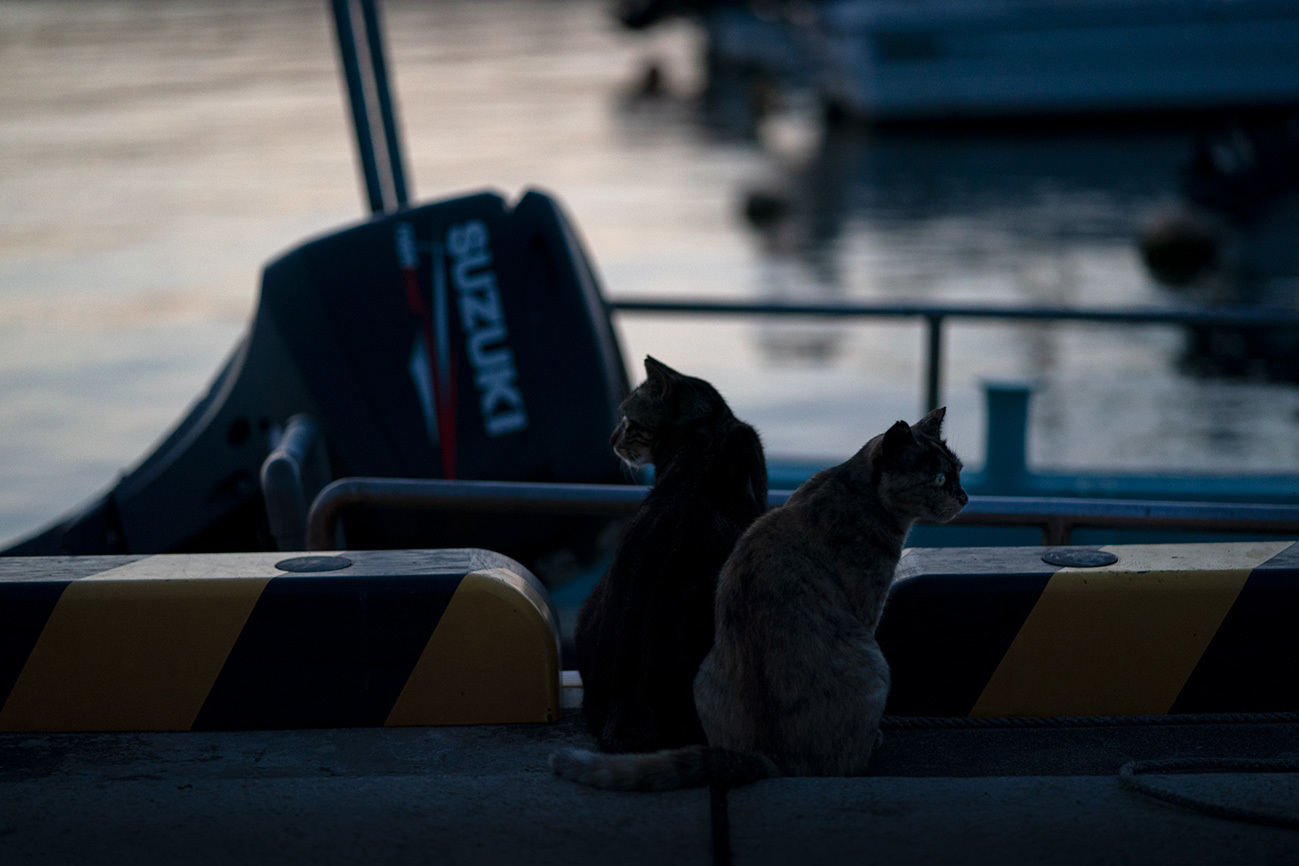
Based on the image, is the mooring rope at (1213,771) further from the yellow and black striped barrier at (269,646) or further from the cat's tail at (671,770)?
the yellow and black striped barrier at (269,646)

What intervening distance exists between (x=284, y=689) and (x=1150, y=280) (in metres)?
13.9

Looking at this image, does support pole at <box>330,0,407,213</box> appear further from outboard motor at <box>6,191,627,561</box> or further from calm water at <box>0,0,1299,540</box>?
calm water at <box>0,0,1299,540</box>

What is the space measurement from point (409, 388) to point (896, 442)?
227 cm

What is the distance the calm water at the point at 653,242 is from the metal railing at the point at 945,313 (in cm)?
36

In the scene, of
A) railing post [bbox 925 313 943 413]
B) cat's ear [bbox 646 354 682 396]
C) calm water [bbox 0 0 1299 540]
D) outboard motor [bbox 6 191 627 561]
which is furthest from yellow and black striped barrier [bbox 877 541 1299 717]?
calm water [bbox 0 0 1299 540]

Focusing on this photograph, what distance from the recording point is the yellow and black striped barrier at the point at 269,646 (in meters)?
2.52

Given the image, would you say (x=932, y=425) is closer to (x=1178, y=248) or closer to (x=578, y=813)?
(x=578, y=813)

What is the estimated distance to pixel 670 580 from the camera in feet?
8.50

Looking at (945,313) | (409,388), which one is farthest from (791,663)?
(945,313)

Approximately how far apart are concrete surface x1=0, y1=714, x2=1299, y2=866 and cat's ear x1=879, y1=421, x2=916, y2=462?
2.03 ft

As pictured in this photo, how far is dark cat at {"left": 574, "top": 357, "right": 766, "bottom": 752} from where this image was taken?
8.31 feet

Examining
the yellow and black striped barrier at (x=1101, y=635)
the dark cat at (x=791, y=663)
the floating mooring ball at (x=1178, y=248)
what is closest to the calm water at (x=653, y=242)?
the floating mooring ball at (x=1178, y=248)

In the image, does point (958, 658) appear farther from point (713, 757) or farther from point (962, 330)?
point (962, 330)

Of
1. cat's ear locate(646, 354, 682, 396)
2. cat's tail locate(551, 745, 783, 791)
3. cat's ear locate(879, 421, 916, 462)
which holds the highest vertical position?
cat's ear locate(646, 354, 682, 396)
